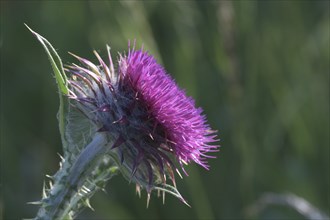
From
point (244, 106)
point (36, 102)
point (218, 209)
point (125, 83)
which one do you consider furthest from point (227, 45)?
point (125, 83)

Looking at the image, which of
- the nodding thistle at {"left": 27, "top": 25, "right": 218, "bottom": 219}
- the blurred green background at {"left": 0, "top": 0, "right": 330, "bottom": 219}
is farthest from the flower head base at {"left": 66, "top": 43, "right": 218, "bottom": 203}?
the blurred green background at {"left": 0, "top": 0, "right": 330, "bottom": 219}

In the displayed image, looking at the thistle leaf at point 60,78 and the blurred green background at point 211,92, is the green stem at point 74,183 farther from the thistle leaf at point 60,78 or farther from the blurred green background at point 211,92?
the blurred green background at point 211,92

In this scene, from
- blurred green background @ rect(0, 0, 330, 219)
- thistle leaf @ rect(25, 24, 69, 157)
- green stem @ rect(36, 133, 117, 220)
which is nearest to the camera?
thistle leaf @ rect(25, 24, 69, 157)

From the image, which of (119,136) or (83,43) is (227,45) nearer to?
(83,43)

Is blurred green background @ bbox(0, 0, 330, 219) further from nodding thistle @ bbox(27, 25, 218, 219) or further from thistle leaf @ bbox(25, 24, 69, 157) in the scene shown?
thistle leaf @ bbox(25, 24, 69, 157)

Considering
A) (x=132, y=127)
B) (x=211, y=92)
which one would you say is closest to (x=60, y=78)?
(x=132, y=127)

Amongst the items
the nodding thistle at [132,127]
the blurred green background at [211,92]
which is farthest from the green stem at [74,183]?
the blurred green background at [211,92]

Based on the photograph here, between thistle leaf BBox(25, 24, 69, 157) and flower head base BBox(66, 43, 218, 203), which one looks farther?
flower head base BBox(66, 43, 218, 203)
